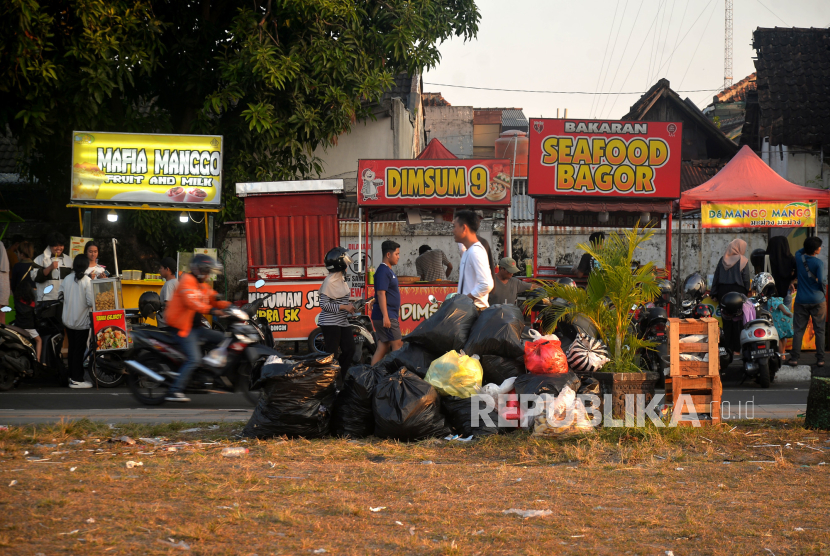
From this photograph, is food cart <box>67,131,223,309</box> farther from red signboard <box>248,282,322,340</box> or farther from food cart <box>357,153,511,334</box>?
food cart <box>357,153,511,334</box>

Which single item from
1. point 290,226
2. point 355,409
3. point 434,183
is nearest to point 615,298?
point 355,409

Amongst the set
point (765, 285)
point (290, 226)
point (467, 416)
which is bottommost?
point (467, 416)

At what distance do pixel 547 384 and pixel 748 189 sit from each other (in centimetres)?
997

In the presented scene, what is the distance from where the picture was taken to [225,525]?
3801 millimetres

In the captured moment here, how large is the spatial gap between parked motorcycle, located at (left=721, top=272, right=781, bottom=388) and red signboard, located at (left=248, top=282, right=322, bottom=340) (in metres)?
6.22

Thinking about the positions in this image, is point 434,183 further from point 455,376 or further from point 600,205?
point 455,376

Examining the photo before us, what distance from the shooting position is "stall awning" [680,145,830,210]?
551 inches

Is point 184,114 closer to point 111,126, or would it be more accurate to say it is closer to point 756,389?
point 111,126

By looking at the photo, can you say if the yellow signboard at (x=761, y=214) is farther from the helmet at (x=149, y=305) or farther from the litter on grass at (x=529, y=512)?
the litter on grass at (x=529, y=512)

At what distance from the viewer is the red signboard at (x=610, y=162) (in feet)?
43.1

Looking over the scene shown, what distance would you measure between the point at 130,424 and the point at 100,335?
3619 mm

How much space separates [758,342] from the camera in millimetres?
9711

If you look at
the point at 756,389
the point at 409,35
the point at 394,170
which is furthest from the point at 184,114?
the point at 756,389

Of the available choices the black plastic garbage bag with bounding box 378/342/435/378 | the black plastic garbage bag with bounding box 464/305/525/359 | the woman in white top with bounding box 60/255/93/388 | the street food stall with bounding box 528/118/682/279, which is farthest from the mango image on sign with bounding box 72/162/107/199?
the black plastic garbage bag with bounding box 464/305/525/359
